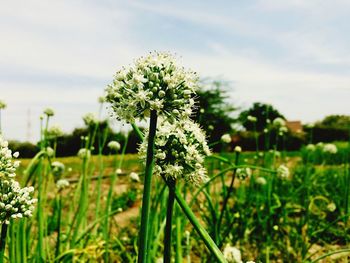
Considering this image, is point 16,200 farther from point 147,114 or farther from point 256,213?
point 256,213

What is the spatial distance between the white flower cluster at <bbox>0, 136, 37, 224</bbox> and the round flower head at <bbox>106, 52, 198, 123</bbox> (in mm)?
385

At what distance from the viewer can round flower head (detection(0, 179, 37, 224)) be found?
1451 millimetres

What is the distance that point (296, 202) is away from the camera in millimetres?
5723

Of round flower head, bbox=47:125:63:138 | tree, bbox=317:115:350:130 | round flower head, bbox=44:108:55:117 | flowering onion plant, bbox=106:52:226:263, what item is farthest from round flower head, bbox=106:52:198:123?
tree, bbox=317:115:350:130

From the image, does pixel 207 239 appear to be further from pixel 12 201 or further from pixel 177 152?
pixel 12 201

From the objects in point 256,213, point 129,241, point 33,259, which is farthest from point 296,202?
point 33,259

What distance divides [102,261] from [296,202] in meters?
2.76

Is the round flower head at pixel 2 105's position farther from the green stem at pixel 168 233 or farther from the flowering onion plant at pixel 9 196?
the green stem at pixel 168 233

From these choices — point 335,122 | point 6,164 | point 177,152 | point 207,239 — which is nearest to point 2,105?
point 6,164

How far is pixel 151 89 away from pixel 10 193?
1.86ft

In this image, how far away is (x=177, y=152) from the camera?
5.40 feet

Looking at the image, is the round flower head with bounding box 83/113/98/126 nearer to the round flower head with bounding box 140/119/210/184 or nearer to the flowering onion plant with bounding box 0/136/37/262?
the round flower head with bounding box 140/119/210/184

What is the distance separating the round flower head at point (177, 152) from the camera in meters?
1.58

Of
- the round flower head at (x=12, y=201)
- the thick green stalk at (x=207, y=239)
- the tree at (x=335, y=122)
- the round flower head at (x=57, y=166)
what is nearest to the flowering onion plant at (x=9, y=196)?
the round flower head at (x=12, y=201)
